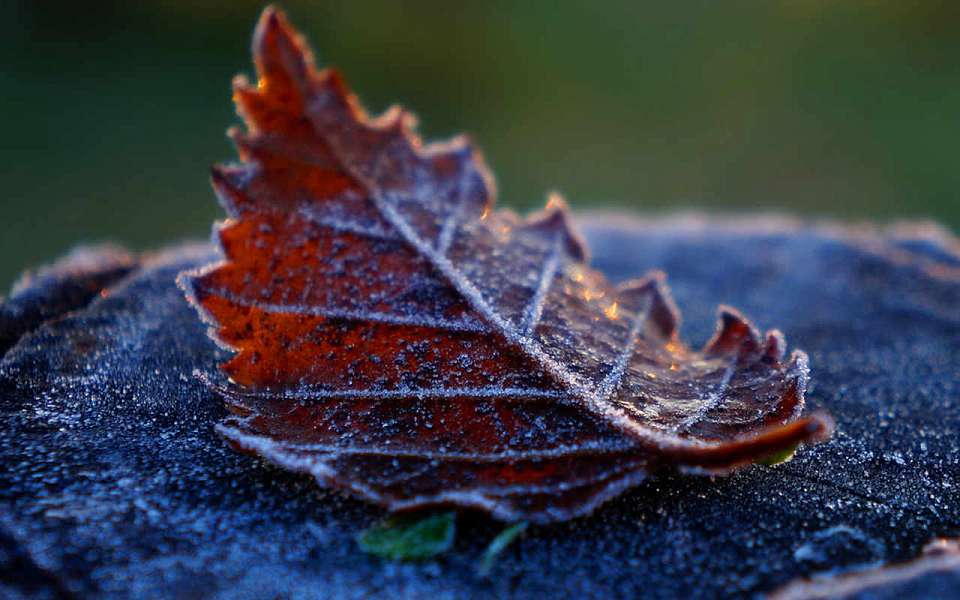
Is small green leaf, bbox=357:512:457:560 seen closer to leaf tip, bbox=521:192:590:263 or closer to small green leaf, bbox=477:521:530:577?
small green leaf, bbox=477:521:530:577

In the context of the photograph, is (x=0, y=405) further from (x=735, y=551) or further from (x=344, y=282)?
(x=735, y=551)

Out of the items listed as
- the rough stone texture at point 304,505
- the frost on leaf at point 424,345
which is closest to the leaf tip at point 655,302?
the frost on leaf at point 424,345

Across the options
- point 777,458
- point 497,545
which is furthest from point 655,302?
point 497,545

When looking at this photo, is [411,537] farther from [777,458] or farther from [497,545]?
[777,458]

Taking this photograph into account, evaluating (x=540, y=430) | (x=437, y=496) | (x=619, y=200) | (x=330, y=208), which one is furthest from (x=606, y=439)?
(x=619, y=200)

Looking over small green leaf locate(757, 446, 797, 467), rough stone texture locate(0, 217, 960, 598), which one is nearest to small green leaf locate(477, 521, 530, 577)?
rough stone texture locate(0, 217, 960, 598)

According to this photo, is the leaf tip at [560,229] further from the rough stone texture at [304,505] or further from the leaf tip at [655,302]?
the rough stone texture at [304,505]
